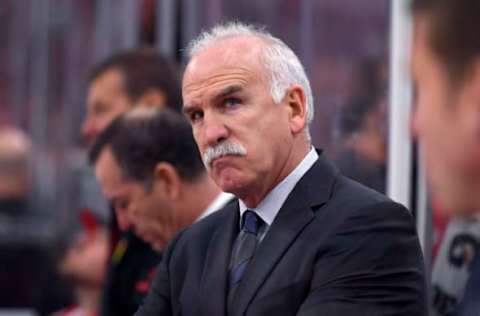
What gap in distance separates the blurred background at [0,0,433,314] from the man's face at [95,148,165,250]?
1.94 ft

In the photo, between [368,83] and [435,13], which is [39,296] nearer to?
[368,83]

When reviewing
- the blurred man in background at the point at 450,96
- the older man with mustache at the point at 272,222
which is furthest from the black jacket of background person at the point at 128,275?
the blurred man in background at the point at 450,96

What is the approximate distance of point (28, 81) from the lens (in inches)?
355

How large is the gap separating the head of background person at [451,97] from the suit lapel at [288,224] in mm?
1176

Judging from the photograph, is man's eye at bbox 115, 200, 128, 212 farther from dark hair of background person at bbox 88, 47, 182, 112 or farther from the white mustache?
the white mustache

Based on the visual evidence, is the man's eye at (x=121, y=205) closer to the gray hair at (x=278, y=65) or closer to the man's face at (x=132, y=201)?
the man's face at (x=132, y=201)

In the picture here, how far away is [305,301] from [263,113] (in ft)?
1.59

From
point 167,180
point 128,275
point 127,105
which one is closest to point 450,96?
point 167,180

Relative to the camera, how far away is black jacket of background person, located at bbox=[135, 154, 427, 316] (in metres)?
2.66

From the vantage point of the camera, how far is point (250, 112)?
9.62ft

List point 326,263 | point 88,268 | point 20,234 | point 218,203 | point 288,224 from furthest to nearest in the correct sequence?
point 20,234
point 88,268
point 218,203
point 288,224
point 326,263

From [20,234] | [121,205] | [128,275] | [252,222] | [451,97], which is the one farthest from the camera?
[20,234]

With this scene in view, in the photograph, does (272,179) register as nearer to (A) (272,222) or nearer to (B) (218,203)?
(A) (272,222)

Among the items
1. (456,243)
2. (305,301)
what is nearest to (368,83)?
(456,243)
